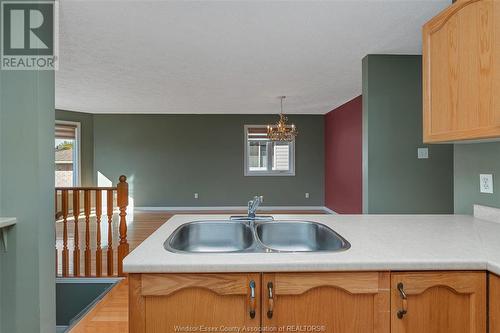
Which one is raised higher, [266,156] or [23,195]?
[266,156]

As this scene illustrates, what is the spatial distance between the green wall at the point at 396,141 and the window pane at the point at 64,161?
21.5ft

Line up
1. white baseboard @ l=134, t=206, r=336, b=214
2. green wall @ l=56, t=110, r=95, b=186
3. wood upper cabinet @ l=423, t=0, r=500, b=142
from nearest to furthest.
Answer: wood upper cabinet @ l=423, t=0, r=500, b=142, green wall @ l=56, t=110, r=95, b=186, white baseboard @ l=134, t=206, r=336, b=214

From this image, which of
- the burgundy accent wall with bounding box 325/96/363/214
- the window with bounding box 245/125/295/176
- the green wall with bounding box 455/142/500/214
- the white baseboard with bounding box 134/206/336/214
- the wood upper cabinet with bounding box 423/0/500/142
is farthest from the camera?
the window with bounding box 245/125/295/176

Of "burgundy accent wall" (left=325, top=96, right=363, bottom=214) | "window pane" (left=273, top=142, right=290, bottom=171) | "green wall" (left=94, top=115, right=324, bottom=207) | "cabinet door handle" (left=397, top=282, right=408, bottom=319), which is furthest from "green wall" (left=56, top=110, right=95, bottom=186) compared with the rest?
"cabinet door handle" (left=397, top=282, right=408, bottom=319)

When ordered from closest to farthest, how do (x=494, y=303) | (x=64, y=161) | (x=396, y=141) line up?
(x=494, y=303), (x=396, y=141), (x=64, y=161)

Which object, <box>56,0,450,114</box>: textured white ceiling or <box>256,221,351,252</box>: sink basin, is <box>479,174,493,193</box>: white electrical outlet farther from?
<box>56,0,450,114</box>: textured white ceiling

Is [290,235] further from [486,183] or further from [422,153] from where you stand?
[422,153]

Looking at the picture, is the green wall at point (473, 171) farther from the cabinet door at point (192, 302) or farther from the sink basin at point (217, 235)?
the cabinet door at point (192, 302)

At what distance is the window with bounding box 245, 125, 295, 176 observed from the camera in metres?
7.40

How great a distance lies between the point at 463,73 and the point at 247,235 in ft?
4.19

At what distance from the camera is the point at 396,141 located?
317 cm

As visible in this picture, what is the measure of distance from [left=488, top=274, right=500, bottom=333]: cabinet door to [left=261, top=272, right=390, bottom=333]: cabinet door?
13.0 inches

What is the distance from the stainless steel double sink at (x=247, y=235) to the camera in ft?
5.18

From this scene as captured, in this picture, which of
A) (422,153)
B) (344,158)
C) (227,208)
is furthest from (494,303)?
(227,208)
